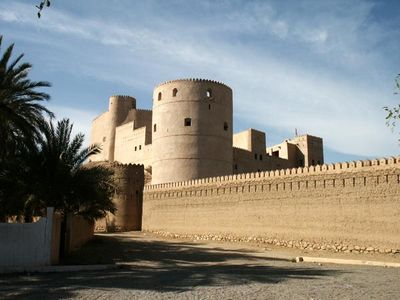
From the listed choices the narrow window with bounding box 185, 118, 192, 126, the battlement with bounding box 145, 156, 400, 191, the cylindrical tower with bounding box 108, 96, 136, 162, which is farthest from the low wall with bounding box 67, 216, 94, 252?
the cylindrical tower with bounding box 108, 96, 136, 162

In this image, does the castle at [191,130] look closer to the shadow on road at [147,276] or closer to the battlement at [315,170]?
the battlement at [315,170]

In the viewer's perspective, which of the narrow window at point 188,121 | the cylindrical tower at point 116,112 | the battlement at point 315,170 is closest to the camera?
the battlement at point 315,170

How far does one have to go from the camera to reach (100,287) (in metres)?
7.48

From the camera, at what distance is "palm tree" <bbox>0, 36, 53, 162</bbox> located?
11.0 m

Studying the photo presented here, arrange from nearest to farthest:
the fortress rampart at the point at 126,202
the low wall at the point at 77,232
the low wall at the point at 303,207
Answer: the low wall at the point at 77,232, the low wall at the point at 303,207, the fortress rampart at the point at 126,202

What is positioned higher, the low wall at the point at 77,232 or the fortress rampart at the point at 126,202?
the fortress rampart at the point at 126,202

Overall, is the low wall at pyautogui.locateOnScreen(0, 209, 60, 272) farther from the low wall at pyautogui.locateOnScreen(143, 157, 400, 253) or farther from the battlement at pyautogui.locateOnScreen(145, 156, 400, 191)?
the battlement at pyautogui.locateOnScreen(145, 156, 400, 191)

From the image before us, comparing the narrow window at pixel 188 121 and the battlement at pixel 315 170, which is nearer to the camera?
the battlement at pixel 315 170

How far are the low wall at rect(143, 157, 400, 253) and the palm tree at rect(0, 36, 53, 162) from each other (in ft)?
30.5

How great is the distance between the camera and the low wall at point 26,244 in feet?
31.9

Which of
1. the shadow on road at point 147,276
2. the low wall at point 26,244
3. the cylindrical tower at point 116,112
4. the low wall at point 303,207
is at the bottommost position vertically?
the shadow on road at point 147,276

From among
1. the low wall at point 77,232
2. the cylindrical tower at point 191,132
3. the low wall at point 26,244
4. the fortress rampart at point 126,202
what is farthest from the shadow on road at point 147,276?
the cylindrical tower at point 191,132

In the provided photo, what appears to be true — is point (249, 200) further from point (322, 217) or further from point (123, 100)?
point (123, 100)

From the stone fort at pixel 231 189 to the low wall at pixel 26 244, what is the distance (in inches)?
383
